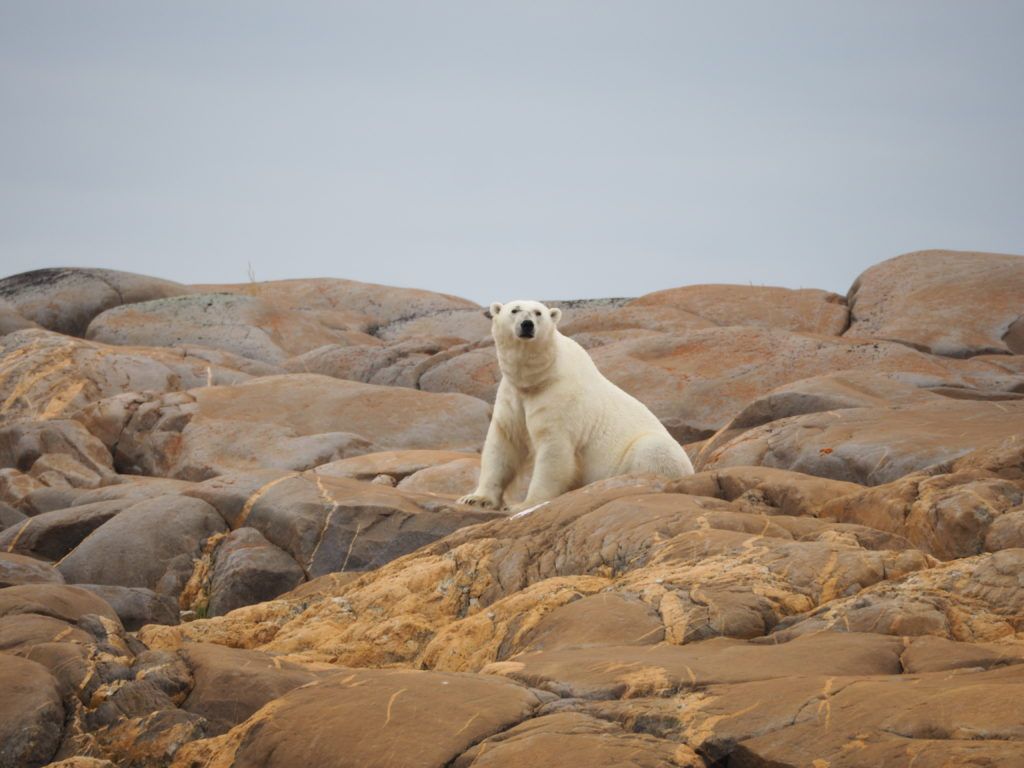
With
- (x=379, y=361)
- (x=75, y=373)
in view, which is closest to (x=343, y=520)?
(x=75, y=373)

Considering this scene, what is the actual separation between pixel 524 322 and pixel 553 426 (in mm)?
1174

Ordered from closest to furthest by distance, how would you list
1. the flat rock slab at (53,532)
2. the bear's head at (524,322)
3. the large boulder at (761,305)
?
the bear's head at (524,322) < the flat rock slab at (53,532) < the large boulder at (761,305)

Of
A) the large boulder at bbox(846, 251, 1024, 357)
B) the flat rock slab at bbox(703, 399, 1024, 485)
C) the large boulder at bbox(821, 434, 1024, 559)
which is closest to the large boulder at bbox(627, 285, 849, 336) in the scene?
the large boulder at bbox(846, 251, 1024, 357)

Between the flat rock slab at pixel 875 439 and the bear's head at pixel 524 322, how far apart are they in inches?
117

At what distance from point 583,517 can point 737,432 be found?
681 centimetres

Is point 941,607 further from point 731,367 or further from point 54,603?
point 731,367

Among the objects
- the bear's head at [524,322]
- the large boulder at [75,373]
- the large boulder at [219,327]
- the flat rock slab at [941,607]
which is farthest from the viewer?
the large boulder at [219,327]

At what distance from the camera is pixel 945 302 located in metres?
26.6

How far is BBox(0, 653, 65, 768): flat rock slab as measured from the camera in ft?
18.7

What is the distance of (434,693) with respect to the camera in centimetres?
554

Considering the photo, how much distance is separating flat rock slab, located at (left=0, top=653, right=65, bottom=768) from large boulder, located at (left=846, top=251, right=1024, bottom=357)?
2023 cm

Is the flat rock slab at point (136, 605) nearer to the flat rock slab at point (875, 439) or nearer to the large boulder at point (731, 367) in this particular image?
the flat rock slab at point (875, 439)

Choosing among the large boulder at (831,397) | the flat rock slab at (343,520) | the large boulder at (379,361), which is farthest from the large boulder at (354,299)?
the flat rock slab at (343,520)

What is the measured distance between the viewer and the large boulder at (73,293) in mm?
31250
